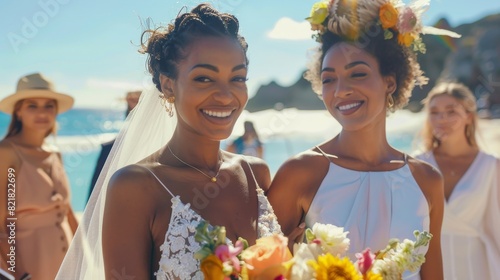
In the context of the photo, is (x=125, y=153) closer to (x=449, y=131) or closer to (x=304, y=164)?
(x=304, y=164)

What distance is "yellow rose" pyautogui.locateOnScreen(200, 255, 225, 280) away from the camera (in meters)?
1.70

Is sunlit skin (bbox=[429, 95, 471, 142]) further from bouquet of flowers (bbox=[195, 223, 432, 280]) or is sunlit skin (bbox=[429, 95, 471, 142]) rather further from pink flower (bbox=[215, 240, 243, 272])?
pink flower (bbox=[215, 240, 243, 272])

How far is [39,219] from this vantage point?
15.3ft

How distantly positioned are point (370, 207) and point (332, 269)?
4.05 ft

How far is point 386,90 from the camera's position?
10.2ft

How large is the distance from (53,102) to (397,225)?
3.53 meters

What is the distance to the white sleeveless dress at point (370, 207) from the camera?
9.36ft

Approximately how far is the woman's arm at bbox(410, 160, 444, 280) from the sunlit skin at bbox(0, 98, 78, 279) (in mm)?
3093

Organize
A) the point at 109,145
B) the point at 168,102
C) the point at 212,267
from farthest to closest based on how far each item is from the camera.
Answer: the point at 109,145, the point at 168,102, the point at 212,267

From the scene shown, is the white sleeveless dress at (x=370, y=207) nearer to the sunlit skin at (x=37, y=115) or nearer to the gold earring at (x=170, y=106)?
the gold earring at (x=170, y=106)

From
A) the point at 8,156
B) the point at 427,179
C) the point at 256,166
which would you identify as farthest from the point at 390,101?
the point at 8,156

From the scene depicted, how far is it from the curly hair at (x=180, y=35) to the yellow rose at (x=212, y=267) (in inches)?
36.4

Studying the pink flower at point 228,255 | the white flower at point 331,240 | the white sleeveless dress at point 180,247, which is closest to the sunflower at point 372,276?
the white flower at point 331,240

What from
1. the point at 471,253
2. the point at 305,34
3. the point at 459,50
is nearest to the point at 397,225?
the point at 305,34
